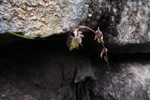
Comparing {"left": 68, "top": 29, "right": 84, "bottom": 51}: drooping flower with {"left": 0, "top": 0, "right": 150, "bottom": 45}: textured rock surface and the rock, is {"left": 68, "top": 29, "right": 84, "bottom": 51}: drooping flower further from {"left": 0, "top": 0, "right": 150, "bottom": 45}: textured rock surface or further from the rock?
the rock

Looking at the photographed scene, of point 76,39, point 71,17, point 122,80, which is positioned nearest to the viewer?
point 76,39

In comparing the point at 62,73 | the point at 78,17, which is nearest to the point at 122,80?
the point at 62,73

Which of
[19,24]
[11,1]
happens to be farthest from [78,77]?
[11,1]

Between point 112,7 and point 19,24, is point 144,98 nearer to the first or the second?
point 112,7

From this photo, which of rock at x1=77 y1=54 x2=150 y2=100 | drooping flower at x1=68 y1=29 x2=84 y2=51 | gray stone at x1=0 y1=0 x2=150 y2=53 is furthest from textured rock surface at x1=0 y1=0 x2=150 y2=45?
rock at x1=77 y1=54 x2=150 y2=100

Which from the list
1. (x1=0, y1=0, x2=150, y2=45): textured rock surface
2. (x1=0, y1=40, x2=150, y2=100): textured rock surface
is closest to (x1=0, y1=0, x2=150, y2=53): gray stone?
(x1=0, y1=0, x2=150, y2=45): textured rock surface

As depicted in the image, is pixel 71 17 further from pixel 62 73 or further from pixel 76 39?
pixel 62 73

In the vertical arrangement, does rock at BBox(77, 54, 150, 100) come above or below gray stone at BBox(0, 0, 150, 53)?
below

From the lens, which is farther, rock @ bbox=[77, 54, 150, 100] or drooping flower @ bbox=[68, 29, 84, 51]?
rock @ bbox=[77, 54, 150, 100]

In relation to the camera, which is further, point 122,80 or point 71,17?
point 122,80
